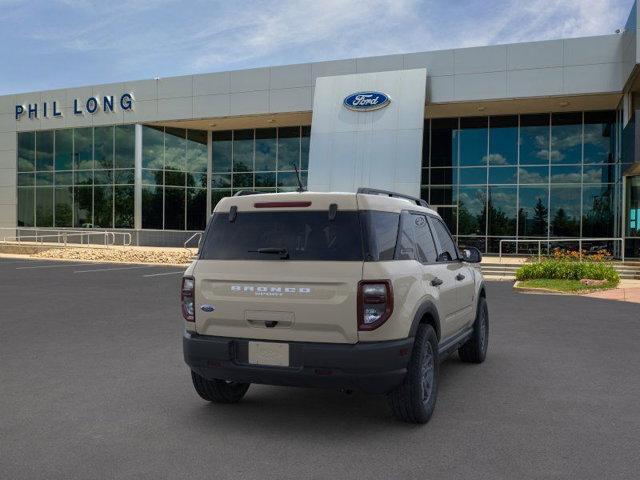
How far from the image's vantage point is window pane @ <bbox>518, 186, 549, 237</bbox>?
27469 millimetres

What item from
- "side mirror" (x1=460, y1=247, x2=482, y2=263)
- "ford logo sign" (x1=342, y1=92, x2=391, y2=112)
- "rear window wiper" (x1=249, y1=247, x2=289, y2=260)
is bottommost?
"side mirror" (x1=460, y1=247, x2=482, y2=263)

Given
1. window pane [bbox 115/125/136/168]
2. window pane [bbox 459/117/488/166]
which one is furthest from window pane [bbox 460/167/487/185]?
window pane [bbox 115/125/136/168]

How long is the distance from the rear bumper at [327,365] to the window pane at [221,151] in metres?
30.6

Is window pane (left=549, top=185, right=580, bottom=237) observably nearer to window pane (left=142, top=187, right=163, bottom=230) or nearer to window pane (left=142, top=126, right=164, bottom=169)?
window pane (left=142, top=187, right=163, bottom=230)

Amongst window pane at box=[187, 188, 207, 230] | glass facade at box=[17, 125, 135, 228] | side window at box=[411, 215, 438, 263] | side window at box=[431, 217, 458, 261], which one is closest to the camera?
side window at box=[411, 215, 438, 263]

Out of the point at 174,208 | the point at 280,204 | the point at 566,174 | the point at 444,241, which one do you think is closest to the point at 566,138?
the point at 566,174

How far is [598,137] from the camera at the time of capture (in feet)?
88.6

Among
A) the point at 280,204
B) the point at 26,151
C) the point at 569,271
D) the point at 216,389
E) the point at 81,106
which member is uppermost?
the point at 81,106

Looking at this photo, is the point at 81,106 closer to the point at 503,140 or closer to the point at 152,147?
the point at 152,147

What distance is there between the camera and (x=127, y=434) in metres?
4.56

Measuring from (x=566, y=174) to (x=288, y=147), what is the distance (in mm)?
13976

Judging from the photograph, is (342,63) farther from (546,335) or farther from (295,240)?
(295,240)

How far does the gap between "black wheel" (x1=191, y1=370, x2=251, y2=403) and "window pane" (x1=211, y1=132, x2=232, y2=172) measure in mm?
29886

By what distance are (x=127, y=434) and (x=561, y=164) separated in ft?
86.2
